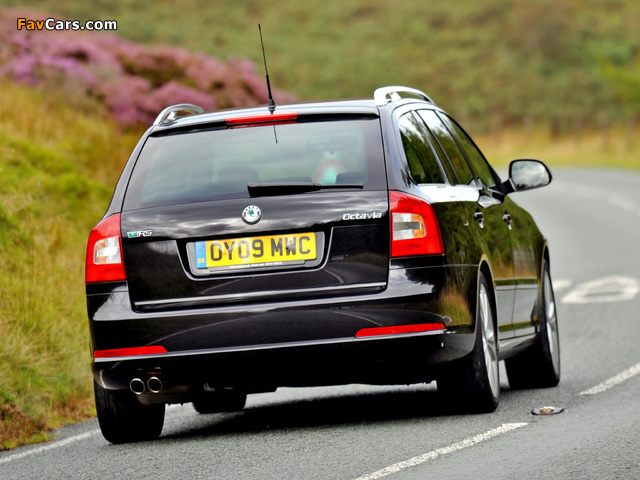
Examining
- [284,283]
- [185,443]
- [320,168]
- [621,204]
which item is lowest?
[621,204]

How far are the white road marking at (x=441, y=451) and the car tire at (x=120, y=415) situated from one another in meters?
1.85

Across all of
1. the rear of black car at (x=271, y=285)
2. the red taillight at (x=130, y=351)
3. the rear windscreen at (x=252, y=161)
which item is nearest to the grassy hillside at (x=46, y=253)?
the red taillight at (x=130, y=351)

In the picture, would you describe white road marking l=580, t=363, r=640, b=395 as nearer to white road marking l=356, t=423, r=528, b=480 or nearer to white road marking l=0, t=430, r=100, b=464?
white road marking l=356, t=423, r=528, b=480

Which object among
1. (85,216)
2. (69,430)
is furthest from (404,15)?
(69,430)

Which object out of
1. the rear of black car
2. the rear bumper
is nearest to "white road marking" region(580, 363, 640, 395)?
the rear of black car

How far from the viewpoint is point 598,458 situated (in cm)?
560

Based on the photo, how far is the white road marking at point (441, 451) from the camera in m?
5.51

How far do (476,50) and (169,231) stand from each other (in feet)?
344

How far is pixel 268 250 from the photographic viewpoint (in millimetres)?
6504

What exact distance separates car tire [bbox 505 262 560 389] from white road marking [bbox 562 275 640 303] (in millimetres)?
6297

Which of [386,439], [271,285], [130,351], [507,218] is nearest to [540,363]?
[507,218]

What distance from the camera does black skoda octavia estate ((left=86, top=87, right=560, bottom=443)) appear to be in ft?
21.2

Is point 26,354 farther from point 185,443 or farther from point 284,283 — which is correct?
point 284,283

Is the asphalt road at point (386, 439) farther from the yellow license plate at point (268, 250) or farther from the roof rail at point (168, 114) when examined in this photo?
the roof rail at point (168, 114)
